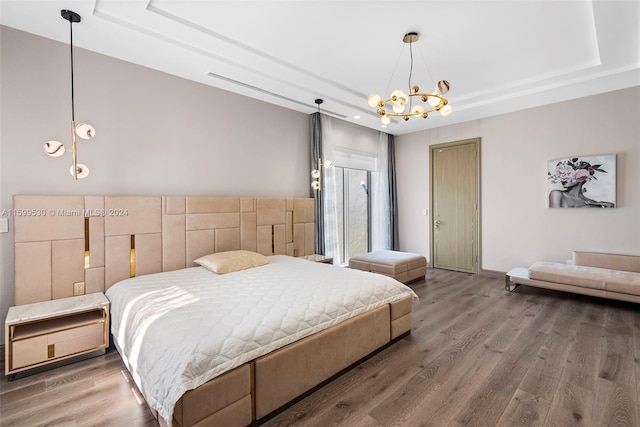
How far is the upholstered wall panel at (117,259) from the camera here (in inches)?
117

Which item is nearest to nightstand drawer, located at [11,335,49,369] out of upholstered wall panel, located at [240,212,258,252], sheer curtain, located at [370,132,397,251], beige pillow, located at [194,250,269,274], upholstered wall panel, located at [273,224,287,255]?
beige pillow, located at [194,250,269,274]

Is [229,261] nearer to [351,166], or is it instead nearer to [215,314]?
[215,314]

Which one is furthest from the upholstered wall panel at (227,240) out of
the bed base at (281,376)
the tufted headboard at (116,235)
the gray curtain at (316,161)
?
the bed base at (281,376)

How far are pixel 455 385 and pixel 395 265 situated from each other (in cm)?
250

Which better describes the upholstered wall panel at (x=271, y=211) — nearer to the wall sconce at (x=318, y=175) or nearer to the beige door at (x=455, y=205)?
the wall sconce at (x=318, y=175)

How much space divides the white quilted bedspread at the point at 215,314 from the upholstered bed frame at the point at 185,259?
0.08 metres

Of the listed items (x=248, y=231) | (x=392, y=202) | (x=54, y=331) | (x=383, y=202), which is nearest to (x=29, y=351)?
(x=54, y=331)

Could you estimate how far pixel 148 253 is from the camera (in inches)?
127

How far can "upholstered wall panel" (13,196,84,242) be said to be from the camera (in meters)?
2.53

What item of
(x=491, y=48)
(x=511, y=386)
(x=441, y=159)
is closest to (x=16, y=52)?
(x=491, y=48)

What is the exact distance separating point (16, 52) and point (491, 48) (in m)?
4.56

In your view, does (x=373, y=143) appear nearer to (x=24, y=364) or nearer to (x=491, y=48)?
(x=491, y=48)

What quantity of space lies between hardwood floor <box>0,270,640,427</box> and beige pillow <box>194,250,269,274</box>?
114 cm

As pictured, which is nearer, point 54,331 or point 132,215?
point 54,331
